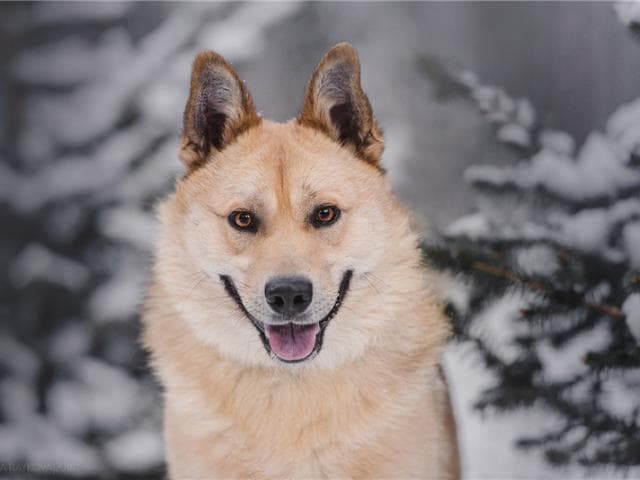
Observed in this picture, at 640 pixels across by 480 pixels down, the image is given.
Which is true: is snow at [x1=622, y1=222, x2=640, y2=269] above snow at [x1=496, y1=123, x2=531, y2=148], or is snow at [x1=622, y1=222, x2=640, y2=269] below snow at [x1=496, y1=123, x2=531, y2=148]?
below

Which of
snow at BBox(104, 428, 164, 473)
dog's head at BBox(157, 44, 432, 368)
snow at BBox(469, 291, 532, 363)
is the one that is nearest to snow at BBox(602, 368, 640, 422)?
snow at BBox(469, 291, 532, 363)

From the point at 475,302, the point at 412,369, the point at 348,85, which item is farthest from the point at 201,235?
the point at 475,302

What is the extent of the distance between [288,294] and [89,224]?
1.65 meters

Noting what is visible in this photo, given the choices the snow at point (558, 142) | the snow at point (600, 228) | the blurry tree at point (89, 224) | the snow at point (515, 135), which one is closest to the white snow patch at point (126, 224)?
the blurry tree at point (89, 224)

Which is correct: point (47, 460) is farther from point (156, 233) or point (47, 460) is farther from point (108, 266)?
point (156, 233)

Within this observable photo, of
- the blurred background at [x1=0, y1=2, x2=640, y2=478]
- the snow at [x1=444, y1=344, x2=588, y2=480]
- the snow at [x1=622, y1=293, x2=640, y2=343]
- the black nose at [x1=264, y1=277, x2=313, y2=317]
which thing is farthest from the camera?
the blurred background at [x1=0, y1=2, x2=640, y2=478]

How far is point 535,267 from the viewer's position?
7.43ft

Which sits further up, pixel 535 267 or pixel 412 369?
pixel 535 267

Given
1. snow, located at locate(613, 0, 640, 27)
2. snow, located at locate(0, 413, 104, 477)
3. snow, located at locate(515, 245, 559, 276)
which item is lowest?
snow, located at locate(0, 413, 104, 477)

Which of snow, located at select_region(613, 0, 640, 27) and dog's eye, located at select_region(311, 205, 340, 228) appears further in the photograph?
snow, located at select_region(613, 0, 640, 27)

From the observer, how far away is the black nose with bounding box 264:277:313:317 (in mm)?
1806

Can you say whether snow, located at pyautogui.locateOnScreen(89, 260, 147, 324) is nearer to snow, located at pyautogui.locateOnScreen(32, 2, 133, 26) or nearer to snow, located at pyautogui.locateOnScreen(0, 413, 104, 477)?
snow, located at pyautogui.locateOnScreen(0, 413, 104, 477)

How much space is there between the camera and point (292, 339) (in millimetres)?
1909

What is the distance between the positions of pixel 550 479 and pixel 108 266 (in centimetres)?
183
